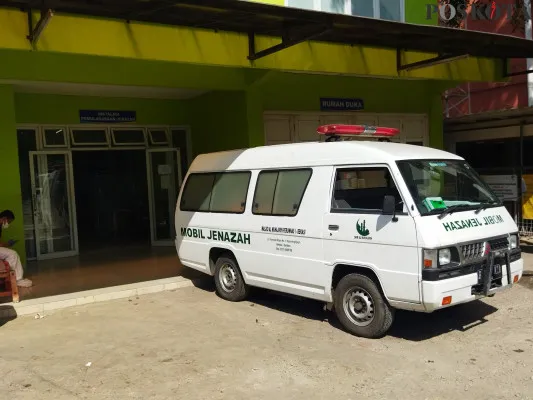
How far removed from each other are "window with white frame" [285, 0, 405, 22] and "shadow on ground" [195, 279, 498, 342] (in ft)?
24.6

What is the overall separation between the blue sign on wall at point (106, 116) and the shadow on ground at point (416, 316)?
19.3 feet

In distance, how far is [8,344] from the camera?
237 inches

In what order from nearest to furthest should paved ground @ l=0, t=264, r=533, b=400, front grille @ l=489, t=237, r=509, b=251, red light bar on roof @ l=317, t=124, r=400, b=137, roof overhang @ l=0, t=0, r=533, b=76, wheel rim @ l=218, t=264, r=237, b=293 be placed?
paved ground @ l=0, t=264, r=533, b=400, front grille @ l=489, t=237, r=509, b=251, red light bar on roof @ l=317, t=124, r=400, b=137, roof overhang @ l=0, t=0, r=533, b=76, wheel rim @ l=218, t=264, r=237, b=293

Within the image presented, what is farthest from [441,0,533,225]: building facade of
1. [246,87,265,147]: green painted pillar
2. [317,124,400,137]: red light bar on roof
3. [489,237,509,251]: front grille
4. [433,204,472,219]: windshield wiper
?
[433,204,472,219]: windshield wiper

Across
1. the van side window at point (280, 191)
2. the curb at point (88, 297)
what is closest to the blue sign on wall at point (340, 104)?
the curb at point (88, 297)

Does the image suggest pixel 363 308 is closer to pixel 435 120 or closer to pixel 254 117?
pixel 254 117

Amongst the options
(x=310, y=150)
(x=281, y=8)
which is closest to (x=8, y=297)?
(x=310, y=150)

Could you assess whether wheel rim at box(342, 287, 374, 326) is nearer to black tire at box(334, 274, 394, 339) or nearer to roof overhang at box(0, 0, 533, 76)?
black tire at box(334, 274, 394, 339)

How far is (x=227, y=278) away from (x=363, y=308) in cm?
243

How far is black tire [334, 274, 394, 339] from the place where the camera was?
18.3 feet

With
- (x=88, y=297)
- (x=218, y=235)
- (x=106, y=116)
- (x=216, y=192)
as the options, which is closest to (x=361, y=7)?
(x=106, y=116)

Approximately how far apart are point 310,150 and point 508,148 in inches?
290

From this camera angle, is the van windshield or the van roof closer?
the van windshield

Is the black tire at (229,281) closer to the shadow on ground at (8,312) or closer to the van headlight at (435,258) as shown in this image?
the shadow on ground at (8,312)
